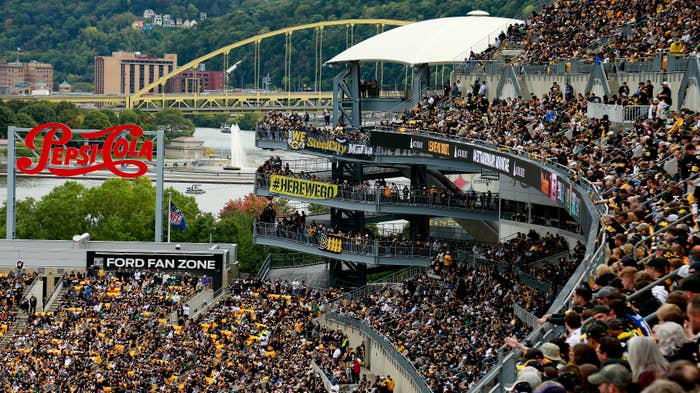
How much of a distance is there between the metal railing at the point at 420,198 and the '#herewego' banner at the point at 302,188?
0.70 meters

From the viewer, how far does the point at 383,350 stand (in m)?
38.4

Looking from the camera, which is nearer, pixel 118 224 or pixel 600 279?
pixel 600 279

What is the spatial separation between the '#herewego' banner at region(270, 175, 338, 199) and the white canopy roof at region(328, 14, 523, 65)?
7.17 m

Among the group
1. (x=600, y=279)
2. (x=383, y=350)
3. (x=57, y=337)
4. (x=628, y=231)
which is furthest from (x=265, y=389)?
(x=600, y=279)

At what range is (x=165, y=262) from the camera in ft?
174

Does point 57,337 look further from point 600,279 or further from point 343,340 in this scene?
point 600,279

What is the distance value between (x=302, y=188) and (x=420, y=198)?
662cm

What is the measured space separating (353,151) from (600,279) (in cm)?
4009

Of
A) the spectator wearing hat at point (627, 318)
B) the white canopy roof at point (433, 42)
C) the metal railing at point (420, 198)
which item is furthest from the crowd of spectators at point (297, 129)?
the spectator wearing hat at point (627, 318)

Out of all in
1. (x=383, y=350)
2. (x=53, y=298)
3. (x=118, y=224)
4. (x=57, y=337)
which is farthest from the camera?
(x=118, y=224)

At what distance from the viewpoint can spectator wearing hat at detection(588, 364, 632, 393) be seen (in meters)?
8.83

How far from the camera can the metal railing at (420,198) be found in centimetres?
4916

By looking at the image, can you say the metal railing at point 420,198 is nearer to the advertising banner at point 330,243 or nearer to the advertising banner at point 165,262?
the advertising banner at point 330,243

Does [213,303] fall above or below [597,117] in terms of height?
below
